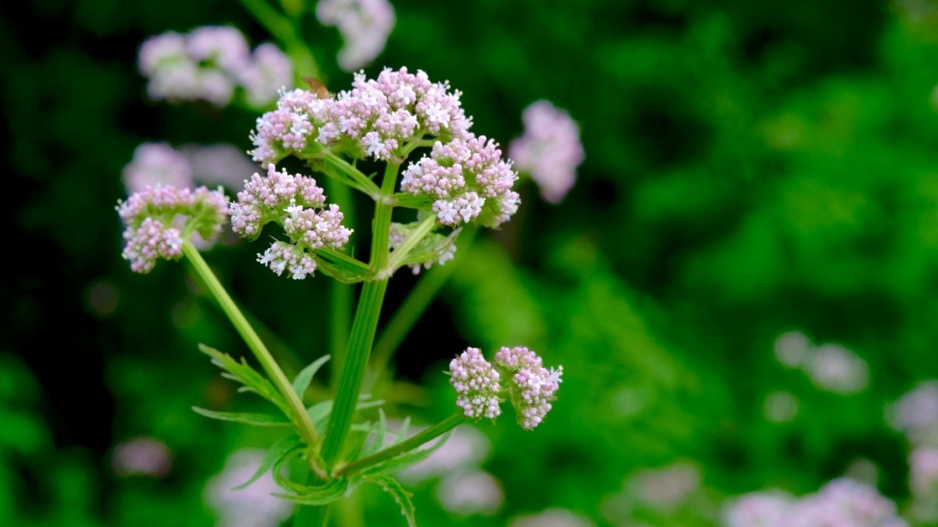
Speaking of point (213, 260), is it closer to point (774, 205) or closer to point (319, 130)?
point (774, 205)

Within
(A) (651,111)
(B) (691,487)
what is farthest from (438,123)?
(A) (651,111)

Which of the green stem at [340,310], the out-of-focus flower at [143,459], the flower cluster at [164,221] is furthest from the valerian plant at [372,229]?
the out-of-focus flower at [143,459]

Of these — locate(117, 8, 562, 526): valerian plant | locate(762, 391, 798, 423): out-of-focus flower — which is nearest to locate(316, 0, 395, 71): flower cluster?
locate(117, 8, 562, 526): valerian plant

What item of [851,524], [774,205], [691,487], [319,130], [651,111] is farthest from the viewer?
[651,111]

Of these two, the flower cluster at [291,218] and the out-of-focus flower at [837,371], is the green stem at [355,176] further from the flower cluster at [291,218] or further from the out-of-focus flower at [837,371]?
the out-of-focus flower at [837,371]

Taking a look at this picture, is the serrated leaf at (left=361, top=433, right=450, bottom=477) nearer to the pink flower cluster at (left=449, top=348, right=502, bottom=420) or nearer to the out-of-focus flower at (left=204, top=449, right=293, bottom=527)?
the pink flower cluster at (left=449, top=348, right=502, bottom=420)

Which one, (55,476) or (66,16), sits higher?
(66,16)

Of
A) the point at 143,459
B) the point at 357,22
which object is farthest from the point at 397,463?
the point at 143,459
